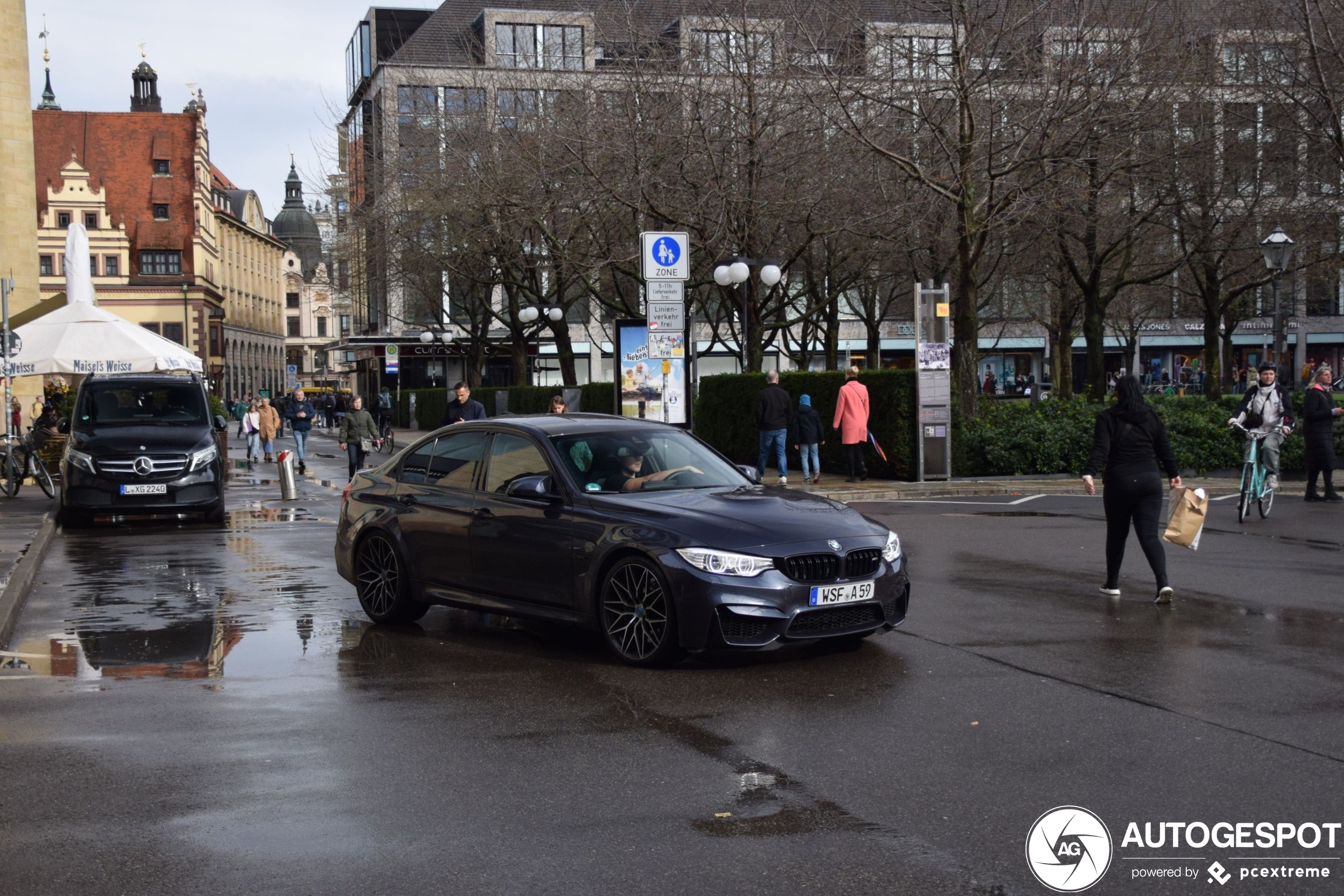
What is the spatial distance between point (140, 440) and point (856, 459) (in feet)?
36.0

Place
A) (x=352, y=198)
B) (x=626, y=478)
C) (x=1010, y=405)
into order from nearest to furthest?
1. (x=626, y=478)
2. (x=1010, y=405)
3. (x=352, y=198)

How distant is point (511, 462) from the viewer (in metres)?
9.48

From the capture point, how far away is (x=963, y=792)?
5602 millimetres

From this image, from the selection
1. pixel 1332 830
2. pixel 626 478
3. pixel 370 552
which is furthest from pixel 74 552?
pixel 1332 830

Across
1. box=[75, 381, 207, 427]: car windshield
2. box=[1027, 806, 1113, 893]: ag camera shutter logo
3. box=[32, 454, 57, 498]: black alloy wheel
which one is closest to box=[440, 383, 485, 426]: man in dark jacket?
box=[75, 381, 207, 427]: car windshield

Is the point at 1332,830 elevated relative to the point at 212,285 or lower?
lower

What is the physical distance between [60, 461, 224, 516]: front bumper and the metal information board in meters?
10.6

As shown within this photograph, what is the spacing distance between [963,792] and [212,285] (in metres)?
110

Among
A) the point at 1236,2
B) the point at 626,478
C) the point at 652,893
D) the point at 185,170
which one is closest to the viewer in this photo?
the point at 652,893

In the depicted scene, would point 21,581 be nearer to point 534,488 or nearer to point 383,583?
point 383,583

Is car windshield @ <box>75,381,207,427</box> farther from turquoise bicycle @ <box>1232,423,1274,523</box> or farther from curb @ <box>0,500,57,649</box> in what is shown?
turquoise bicycle @ <box>1232,423,1274,523</box>

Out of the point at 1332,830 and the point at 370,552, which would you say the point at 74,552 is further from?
the point at 1332,830

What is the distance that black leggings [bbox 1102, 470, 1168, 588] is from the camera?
10539mm

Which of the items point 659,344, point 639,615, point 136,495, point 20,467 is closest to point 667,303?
point 659,344
